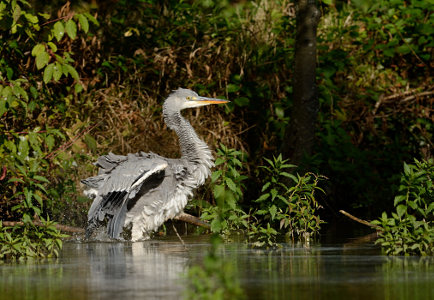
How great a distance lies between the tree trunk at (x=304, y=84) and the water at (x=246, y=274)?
8.35 ft

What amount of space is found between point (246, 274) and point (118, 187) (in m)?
3.29

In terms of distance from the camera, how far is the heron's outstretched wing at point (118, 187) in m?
8.50

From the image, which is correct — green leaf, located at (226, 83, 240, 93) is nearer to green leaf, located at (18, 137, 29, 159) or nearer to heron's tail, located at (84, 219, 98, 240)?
heron's tail, located at (84, 219, 98, 240)

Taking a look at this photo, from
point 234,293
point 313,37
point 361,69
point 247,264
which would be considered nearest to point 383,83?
point 361,69

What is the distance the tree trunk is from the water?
8.35ft

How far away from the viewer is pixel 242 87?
38.7 ft

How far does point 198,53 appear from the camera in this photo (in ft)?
39.9

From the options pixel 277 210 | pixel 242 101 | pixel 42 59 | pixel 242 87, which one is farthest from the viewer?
pixel 242 87

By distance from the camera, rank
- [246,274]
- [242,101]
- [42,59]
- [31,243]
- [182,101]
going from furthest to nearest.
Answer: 1. [242,101]
2. [182,101]
3. [42,59]
4. [31,243]
5. [246,274]

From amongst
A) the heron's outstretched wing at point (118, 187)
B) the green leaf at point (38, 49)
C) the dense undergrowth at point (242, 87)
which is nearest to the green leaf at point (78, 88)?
the dense undergrowth at point (242, 87)

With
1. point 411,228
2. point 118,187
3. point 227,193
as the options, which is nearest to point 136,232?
point 118,187

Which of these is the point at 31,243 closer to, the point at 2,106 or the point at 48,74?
the point at 2,106

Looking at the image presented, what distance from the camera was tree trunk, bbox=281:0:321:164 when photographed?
968cm

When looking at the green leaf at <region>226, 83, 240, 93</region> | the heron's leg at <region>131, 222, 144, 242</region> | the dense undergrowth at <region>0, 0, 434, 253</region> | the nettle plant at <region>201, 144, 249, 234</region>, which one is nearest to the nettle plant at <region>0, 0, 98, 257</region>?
the dense undergrowth at <region>0, 0, 434, 253</region>
